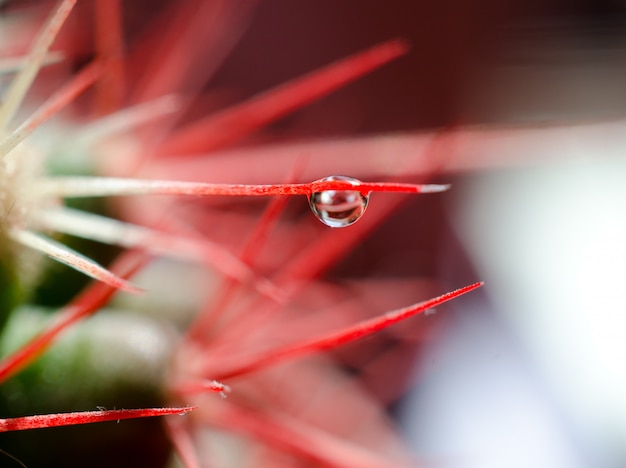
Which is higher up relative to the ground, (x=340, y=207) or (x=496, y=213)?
(x=496, y=213)

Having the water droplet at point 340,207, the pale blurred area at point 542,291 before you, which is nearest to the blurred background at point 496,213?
the pale blurred area at point 542,291

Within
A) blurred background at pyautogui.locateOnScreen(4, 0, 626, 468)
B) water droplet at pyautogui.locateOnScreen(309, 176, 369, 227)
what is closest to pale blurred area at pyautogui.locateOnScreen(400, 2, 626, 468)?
blurred background at pyautogui.locateOnScreen(4, 0, 626, 468)

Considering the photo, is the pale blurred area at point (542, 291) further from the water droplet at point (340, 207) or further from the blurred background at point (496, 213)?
the water droplet at point (340, 207)

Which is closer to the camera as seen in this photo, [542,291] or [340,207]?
[340,207]

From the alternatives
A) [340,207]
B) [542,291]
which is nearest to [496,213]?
[542,291]

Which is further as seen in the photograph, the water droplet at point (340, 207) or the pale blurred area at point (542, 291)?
the pale blurred area at point (542, 291)

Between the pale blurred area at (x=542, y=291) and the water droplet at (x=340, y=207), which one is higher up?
the pale blurred area at (x=542, y=291)

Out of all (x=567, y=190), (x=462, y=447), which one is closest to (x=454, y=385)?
(x=462, y=447)

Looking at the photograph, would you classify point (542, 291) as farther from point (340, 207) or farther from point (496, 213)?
point (340, 207)

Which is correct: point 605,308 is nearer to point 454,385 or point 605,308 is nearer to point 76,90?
point 454,385
